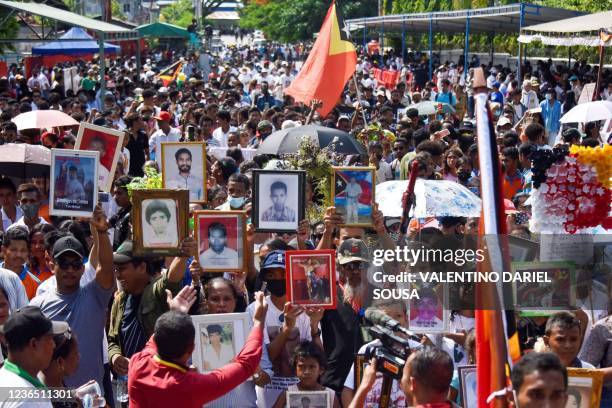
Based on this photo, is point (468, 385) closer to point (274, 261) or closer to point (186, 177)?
point (274, 261)

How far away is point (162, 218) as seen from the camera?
6.21 meters

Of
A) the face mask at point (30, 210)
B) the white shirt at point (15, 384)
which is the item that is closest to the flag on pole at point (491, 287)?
the white shirt at point (15, 384)

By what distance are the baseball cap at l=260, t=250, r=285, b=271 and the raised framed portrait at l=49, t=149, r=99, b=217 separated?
1.13 metres

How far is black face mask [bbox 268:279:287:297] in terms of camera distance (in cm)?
638

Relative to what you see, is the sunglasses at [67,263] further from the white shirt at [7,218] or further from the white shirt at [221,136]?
the white shirt at [221,136]

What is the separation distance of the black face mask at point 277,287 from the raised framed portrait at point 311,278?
1.89ft

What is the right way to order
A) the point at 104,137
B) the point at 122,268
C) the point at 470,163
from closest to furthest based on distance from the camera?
the point at 122,268 → the point at 104,137 → the point at 470,163

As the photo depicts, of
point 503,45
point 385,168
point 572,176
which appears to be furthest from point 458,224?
point 503,45

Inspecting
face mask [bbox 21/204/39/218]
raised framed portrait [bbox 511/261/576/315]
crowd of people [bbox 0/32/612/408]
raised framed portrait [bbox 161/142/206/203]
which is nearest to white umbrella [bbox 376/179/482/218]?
crowd of people [bbox 0/32/612/408]

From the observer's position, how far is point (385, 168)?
460 inches

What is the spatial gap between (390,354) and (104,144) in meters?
3.52

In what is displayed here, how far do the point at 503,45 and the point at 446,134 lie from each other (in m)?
22.6

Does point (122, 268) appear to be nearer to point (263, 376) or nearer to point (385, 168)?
point (263, 376)

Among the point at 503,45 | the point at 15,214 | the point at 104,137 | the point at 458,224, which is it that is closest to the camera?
the point at 104,137
